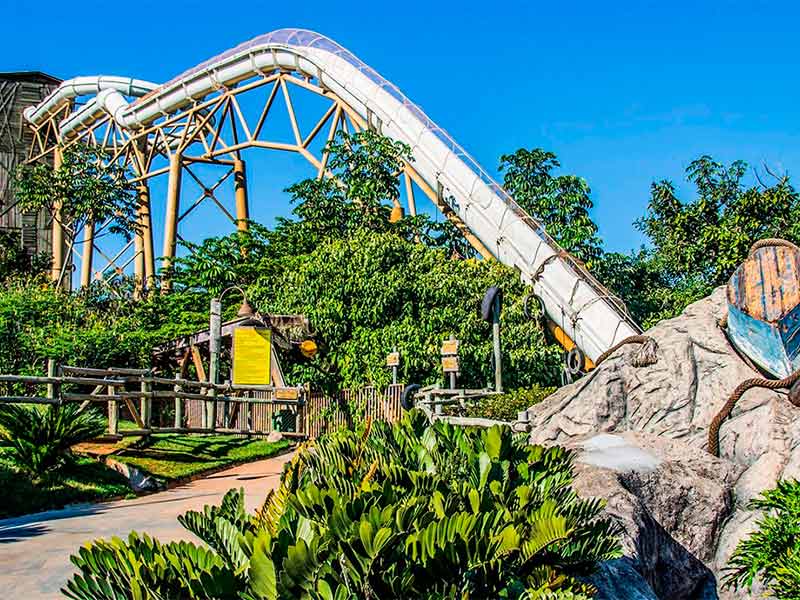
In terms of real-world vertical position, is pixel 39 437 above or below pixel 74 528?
above

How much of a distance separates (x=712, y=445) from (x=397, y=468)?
4.42 m

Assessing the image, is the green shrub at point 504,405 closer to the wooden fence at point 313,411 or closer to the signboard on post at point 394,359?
the signboard on post at point 394,359

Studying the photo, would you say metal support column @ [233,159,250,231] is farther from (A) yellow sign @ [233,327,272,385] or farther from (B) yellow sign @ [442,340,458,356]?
(B) yellow sign @ [442,340,458,356]

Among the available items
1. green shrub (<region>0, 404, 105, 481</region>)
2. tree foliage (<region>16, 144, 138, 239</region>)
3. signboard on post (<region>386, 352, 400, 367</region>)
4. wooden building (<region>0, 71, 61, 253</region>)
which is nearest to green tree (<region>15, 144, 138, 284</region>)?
tree foliage (<region>16, 144, 138, 239</region>)

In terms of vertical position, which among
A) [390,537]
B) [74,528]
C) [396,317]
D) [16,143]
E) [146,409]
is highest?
[16,143]

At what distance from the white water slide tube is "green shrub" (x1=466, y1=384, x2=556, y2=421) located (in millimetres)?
→ 6157

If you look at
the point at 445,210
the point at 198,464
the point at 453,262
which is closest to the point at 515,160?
the point at 445,210

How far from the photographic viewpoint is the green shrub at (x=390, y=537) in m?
3.23

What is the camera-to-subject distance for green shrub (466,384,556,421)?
46.3 feet

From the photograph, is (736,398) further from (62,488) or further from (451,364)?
(451,364)

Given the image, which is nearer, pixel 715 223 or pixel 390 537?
pixel 390 537

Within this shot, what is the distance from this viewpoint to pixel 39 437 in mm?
11445

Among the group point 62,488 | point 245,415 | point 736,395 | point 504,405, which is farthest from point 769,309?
point 245,415

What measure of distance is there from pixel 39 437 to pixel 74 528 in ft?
9.67
